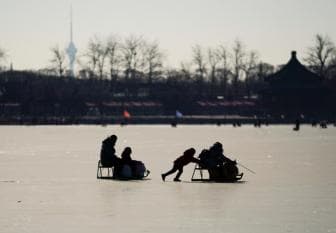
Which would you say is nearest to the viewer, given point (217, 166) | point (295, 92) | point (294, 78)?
point (217, 166)

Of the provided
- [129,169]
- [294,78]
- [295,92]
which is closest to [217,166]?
[129,169]

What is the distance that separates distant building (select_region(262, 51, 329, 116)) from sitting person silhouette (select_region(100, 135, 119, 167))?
113 m

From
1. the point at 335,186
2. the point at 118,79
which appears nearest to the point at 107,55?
the point at 118,79

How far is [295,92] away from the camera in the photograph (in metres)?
137

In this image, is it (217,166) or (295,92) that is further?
(295,92)

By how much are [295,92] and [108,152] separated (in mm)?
114655

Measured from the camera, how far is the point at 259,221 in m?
15.4

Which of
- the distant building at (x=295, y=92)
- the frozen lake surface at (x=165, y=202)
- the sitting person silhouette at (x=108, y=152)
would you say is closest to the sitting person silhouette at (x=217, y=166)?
the frozen lake surface at (x=165, y=202)

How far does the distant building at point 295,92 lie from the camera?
137m

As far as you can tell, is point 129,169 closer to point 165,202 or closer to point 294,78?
point 165,202

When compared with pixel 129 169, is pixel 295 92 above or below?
above

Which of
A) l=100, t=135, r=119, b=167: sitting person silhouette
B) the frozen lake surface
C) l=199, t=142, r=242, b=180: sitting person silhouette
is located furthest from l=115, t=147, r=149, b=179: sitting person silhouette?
l=199, t=142, r=242, b=180: sitting person silhouette

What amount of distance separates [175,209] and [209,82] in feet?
512

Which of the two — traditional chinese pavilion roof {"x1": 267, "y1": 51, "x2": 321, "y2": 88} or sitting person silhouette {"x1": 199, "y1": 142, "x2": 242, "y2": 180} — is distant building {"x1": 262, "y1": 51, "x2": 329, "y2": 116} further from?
sitting person silhouette {"x1": 199, "y1": 142, "x2": 242, "y2": 180}
